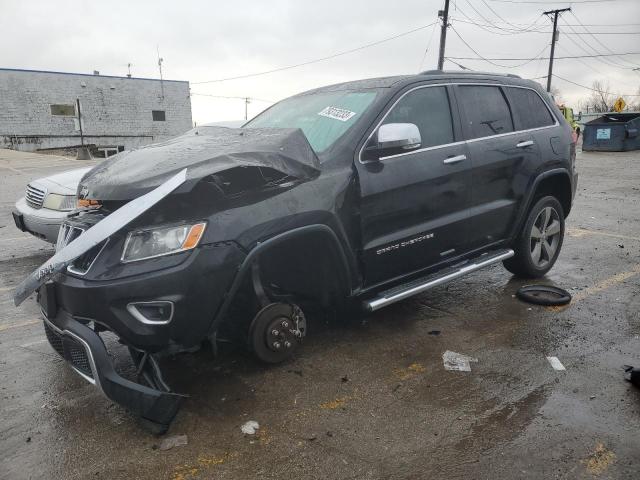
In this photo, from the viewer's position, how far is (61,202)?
19.1 feet

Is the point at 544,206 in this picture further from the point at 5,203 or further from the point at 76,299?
the point at 5,203

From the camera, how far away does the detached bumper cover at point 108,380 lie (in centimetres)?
266

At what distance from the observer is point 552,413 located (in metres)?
2.95

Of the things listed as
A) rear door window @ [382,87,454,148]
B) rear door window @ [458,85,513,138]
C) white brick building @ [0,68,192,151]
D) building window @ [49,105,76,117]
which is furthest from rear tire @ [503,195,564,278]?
building window @ [49,105,76,117]

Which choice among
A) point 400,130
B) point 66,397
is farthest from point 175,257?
point 400,130

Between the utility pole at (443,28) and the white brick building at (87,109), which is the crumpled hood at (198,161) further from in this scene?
the white brick building at (87,109)

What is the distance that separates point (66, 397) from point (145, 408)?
0.90 m

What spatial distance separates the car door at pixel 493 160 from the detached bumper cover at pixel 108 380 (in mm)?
2756

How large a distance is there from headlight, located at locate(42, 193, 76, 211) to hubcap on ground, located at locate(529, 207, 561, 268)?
4.89 meters

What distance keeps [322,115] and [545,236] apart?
8.91ft

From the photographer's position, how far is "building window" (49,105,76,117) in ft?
133

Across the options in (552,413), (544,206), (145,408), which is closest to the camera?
(145,408)

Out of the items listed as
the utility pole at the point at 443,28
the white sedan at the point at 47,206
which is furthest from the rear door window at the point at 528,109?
the utility pole at the point at 443,28

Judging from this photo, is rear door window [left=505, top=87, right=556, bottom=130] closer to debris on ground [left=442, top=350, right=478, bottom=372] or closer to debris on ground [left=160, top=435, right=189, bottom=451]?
debris on ground [left=442, top=350, right=478, bottom=372]
